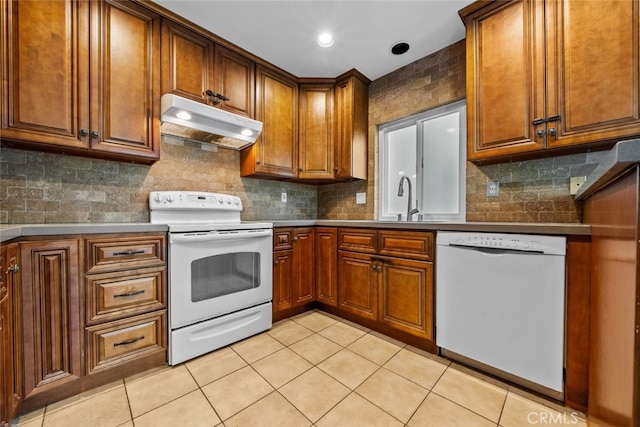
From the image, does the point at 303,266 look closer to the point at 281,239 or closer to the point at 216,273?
the point at 281,239

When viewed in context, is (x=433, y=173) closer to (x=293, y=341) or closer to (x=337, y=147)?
(x=337, y=147)

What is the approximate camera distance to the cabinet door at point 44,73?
4.39 feet

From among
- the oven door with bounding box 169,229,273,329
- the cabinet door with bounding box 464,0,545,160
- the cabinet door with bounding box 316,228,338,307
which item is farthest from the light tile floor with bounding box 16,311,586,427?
the cabinet door with bounding box 464,0,545,160

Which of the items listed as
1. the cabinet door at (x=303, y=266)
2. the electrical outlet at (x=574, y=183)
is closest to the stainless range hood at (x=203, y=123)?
the cabinet door at (x=303, y=266)

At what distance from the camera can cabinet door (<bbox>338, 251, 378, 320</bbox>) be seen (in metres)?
2.04

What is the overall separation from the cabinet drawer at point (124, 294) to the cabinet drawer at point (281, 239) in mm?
843

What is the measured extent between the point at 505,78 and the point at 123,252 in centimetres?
255

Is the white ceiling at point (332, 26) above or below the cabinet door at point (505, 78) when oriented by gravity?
above

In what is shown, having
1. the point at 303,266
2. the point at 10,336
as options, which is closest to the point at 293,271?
the point at 303,266

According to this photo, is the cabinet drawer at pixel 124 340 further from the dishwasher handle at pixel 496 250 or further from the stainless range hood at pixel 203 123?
the dishwasher handle at pixel 496 250

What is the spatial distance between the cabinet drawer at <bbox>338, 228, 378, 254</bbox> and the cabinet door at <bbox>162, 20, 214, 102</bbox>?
1.58m

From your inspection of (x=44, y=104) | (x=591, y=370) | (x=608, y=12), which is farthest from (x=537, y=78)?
(x=44, y=104)

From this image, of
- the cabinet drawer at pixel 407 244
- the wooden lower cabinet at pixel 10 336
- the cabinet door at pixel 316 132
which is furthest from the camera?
the cabinet door at pixel 316 132

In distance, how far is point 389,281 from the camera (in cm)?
193
